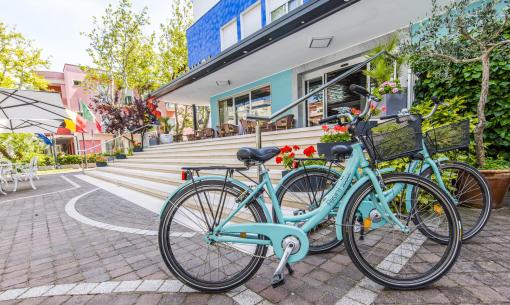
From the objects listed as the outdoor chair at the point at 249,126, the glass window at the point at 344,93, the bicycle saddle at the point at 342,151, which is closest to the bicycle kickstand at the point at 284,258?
the bicycle saddle at the point at 342,151

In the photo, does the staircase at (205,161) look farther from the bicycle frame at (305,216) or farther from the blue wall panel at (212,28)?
the blue wall panel at (212,28)

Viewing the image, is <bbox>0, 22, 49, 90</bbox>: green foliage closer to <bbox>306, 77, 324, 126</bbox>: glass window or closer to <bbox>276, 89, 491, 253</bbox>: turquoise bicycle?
<bbox>306, 77, 324, 126</bbox>: glass window

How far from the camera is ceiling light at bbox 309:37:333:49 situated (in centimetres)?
561

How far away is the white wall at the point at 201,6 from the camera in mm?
12544

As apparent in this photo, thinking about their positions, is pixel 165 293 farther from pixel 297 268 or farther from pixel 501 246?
pixel 501 246

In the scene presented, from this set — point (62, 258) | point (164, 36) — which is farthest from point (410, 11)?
point (164, 36)

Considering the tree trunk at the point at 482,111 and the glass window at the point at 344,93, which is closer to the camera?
the tree trunk at the point at 482,111

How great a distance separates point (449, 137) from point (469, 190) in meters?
0.82

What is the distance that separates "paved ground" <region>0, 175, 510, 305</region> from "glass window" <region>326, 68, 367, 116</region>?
4571 millimetres

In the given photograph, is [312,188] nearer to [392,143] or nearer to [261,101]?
[392,143]

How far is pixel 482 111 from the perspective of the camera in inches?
112

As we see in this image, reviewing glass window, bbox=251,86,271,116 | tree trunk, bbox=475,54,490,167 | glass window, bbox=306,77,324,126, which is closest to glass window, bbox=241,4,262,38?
glass window, bbox=251,86,271,116

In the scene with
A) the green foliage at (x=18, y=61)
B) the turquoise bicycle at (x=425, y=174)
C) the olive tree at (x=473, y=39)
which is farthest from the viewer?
the green foliage at (x=18, y=61)

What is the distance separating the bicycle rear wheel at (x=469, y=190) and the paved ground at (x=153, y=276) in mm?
136
